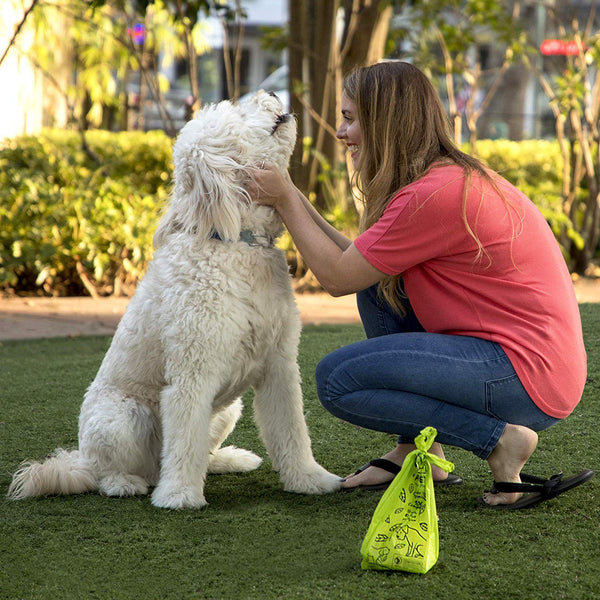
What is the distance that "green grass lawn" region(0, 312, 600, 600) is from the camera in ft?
7.47

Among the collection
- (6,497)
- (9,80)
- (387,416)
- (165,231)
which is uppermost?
(9,80)

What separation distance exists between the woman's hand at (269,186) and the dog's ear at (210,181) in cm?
4

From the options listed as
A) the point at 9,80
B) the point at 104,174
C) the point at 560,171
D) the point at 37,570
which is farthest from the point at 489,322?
the point at 9,80

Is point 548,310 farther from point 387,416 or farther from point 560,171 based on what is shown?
point 560,171

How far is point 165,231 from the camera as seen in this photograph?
116 inches

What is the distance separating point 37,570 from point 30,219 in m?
5.50

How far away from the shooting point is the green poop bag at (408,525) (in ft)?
7.63

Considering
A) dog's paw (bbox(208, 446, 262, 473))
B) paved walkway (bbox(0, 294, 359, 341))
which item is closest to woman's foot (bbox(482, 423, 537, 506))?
dog's paw (bbox(208, 446, 262, 473))

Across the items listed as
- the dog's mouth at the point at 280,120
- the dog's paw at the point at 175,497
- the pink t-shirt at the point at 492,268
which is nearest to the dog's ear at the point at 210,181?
the dog's mouth at the point at 280,120

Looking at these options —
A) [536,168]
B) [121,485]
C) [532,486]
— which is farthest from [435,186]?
[536,168]

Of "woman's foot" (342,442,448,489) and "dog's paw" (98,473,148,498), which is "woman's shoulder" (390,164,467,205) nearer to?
"woman's foot" (342,442,448,489)

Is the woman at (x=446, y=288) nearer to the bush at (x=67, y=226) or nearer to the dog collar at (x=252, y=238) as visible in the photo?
the dog collar at (x=252, y=238)

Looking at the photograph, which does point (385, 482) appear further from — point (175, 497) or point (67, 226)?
point (67, 226)

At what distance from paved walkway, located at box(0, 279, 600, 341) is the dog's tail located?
3.23m
